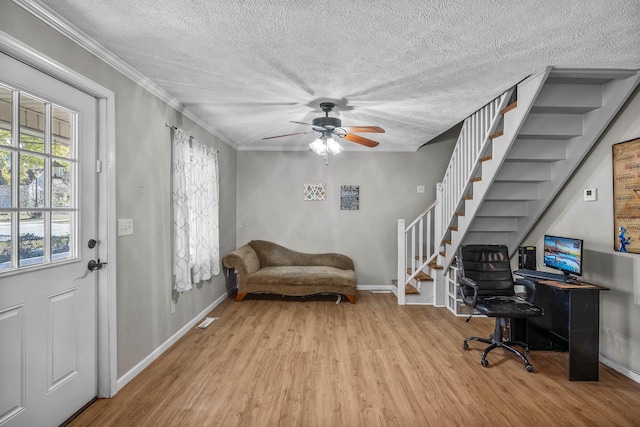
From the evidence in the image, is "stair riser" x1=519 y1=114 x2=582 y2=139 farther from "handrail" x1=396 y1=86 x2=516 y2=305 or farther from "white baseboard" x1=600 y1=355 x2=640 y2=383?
"white baseboard" x1=600 y1=355 x2=640 y2=383

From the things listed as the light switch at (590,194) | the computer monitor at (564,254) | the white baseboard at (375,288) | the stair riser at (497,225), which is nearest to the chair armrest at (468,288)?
the computer monitor at (564,254)

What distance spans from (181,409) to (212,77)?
241 cm

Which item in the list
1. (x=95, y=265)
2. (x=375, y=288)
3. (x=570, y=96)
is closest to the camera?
(x=95, y=265)

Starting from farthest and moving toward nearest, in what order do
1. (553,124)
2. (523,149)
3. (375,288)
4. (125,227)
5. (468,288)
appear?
(375,288) → (468,288) → (523,149) → (553,124) → (125,227)

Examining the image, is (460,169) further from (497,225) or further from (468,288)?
(468,288)

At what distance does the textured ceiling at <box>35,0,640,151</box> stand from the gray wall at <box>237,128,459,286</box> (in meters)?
2.23

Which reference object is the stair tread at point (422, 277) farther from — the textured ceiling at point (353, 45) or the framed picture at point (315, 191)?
the textured ceiling at point (353, 45)

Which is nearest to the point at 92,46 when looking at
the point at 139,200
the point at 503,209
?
the point at 139,200

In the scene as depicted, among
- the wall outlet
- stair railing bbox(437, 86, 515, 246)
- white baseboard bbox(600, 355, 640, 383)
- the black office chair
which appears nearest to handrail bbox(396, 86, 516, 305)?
stair railing bbox(437, 86, 515, 246)

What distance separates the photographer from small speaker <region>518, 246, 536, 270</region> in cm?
342

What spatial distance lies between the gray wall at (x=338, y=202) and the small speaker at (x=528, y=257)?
7.06 ft

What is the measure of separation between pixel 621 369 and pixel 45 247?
165 inches

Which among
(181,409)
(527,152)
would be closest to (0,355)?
(181,409)

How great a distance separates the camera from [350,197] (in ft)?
17.9
